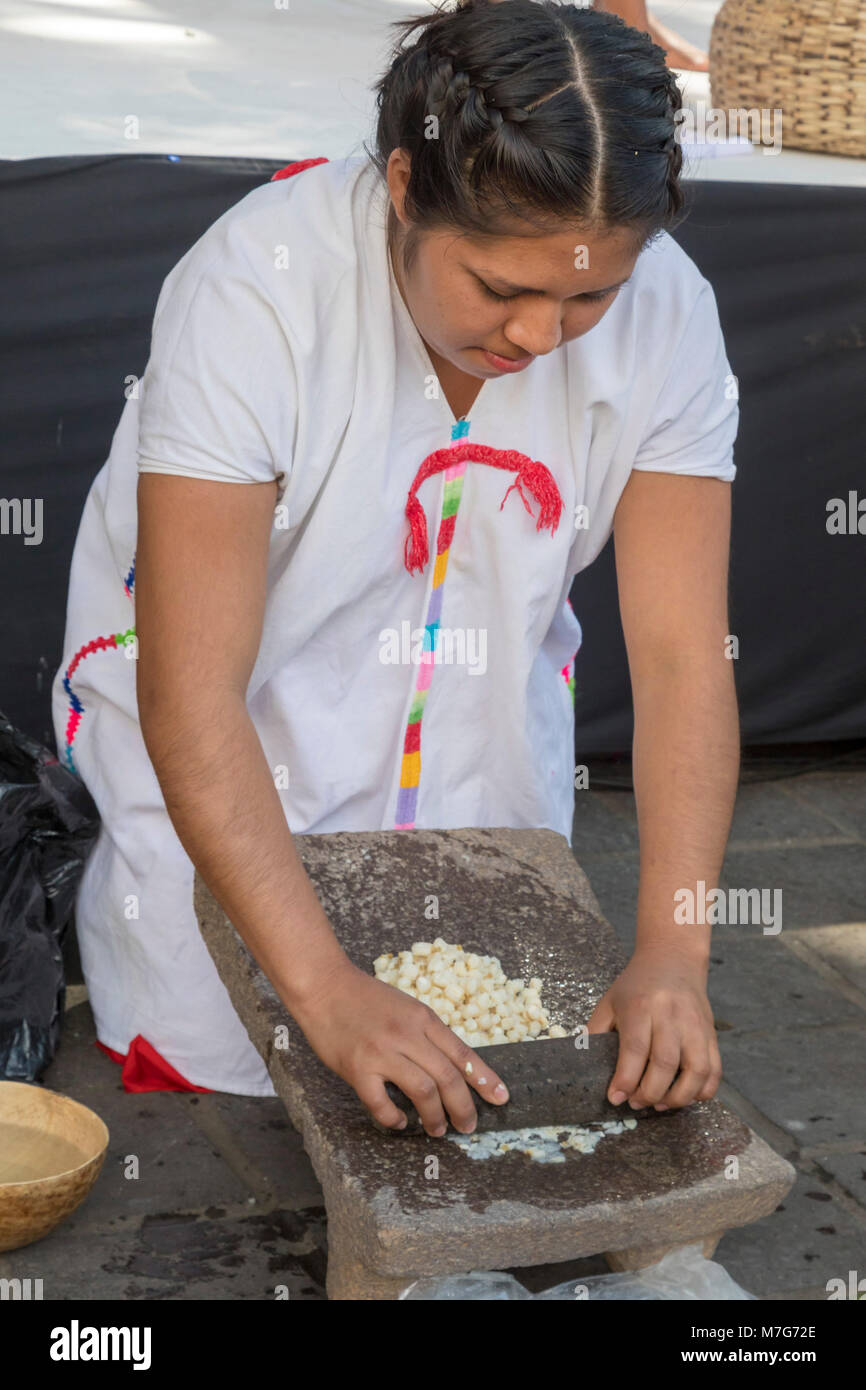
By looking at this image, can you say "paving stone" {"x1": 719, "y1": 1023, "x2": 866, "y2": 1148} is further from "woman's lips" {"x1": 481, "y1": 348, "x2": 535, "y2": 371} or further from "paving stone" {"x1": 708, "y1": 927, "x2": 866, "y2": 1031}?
"woman's lips" {"x1": 481, "y1": 348, "x2": 535, "y2": 371}

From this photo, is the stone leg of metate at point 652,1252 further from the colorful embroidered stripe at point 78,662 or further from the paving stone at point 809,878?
the paving stone at point 809,878

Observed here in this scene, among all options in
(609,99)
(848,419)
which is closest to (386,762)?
(609,99)

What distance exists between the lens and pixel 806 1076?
2506mm

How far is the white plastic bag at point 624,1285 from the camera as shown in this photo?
1563 mm

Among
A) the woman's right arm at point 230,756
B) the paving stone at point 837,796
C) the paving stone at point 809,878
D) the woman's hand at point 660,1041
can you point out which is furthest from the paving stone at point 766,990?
the woman's right arm at point 230,756

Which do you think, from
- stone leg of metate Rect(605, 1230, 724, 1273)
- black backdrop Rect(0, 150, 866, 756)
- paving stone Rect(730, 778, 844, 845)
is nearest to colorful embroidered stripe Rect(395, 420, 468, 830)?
stone leg of metate Rect(605, 1230, 724, 1273)

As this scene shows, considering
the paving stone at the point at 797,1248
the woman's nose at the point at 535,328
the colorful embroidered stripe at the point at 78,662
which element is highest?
the woman's nose at the point at 535,328

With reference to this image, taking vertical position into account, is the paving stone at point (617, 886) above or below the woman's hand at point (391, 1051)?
below

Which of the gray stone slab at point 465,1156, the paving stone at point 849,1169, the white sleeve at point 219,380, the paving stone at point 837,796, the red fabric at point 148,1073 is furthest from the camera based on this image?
the paving stone at point 837,796

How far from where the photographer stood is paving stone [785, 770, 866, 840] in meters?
3.45

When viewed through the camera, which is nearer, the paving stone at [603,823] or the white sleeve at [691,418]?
the white sleeve at [691,418]

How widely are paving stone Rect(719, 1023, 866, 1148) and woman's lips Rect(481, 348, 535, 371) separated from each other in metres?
1.26

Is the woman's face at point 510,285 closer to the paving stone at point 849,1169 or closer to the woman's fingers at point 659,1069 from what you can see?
the woman's fingers at point 659,1069

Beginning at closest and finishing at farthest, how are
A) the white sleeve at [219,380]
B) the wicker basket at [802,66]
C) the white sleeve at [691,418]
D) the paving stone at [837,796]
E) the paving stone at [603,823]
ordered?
the white sleeve at [219,380], the white sleeve at [691,418], the paving stone at [603,823], the wicker basket at [802,66], the paving stone at [837,796]
